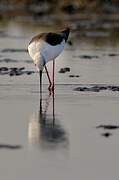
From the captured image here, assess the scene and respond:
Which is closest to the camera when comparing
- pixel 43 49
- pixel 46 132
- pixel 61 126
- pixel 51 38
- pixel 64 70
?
pixel 46 132

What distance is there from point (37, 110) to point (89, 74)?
521cm

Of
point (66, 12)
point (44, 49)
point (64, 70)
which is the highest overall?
point (66, 12)

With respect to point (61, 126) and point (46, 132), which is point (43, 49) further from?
point (46, 132)

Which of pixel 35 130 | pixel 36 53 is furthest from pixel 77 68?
pixel 35 130

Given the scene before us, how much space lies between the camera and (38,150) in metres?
10.8

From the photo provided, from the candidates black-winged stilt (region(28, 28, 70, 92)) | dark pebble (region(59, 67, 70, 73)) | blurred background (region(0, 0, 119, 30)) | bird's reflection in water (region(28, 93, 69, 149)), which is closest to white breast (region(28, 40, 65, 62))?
black-winged stilt (region(28, 28, 70, 92))

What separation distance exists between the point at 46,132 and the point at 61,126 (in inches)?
18.6

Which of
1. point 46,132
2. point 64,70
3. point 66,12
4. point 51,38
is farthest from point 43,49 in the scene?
point 66,12

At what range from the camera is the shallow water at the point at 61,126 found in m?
9.87

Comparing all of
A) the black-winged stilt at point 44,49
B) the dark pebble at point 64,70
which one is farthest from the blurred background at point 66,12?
the black-winged stilt at point 44,49

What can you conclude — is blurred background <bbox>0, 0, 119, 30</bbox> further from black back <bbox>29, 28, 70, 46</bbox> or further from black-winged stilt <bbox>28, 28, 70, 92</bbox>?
black-winged stilt <bbox>28, 28, 70, 92</bbox>

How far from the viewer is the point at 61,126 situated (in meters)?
12.4

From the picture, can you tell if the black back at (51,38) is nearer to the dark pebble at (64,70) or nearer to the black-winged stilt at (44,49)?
the black-winged stilt at (44,49)

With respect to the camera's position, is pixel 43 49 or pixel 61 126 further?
pixel 43 49
